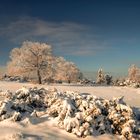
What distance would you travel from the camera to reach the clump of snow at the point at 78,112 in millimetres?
13945

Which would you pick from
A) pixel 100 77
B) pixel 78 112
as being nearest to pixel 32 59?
pixel 78 112

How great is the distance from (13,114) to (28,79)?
3918 cm

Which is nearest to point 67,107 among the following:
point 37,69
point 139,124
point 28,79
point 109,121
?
point 109,121

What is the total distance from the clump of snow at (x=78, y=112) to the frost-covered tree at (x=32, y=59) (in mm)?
33417

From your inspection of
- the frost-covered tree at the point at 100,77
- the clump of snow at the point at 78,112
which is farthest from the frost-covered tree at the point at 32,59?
the frost-covered tree at the point at 100,77

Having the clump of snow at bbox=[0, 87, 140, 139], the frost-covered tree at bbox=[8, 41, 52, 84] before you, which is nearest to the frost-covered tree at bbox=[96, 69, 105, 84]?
the frost-covered tree at bbox=[8, 41, 52, 84]

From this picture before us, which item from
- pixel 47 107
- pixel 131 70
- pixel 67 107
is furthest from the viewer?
pixel 131 70

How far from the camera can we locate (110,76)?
100312mm

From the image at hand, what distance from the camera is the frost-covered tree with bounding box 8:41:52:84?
163ft

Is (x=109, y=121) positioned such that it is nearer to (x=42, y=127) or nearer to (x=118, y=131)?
(x=118, y=131)

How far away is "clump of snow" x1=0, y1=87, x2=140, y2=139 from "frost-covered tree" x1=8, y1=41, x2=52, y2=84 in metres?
33.4

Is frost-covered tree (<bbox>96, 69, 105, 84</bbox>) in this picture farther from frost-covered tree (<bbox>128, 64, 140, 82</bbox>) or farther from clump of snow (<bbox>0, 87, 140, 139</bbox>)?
clump of snow (<bbox>0, 87, 140, 139</bbox>)

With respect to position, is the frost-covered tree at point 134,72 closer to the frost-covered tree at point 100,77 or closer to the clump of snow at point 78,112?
the frost-covered tree at point 100,77

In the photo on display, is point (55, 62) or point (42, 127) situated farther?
point (55, 62)
